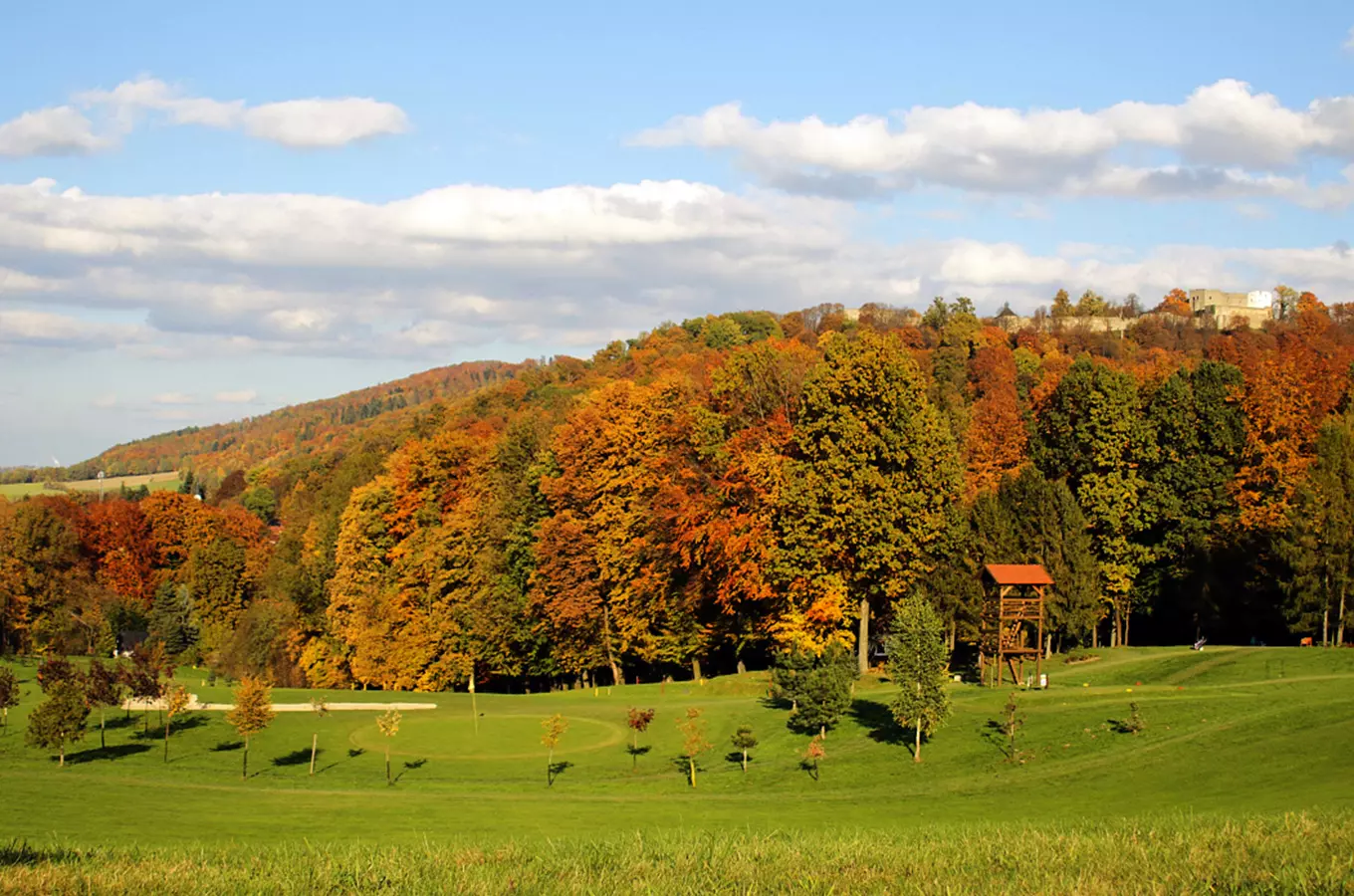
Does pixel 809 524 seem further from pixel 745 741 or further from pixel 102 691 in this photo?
pixel 102 691

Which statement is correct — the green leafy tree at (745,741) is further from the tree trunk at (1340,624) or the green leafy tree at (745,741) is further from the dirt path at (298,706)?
the tree trunk at (1340,624)

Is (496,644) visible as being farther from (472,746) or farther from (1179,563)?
(1179,563)

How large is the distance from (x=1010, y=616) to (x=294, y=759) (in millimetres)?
25730

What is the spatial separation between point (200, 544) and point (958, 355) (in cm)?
6331

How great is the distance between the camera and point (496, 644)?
60531mm

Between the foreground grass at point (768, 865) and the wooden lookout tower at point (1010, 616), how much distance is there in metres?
31.7

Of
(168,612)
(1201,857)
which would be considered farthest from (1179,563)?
(168,612)

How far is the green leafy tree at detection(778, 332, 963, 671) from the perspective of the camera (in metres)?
46.2

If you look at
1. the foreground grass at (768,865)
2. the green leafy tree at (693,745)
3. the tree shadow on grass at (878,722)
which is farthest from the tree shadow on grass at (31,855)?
the tree shadow on grass at (878,722)

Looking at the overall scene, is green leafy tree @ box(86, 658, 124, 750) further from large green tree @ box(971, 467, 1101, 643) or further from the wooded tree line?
large green tree @ box(971, 467, 1101, 643)

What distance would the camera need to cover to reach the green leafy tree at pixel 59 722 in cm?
3769

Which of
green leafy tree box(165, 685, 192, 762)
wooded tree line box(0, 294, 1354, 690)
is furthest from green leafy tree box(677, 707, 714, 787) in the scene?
green leafy tree box(165, 685, 192, 762)

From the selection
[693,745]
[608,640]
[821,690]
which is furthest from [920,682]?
[608,640]

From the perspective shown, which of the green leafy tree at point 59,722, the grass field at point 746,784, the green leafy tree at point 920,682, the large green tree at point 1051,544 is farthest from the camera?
the large green tree at point 1051,544
